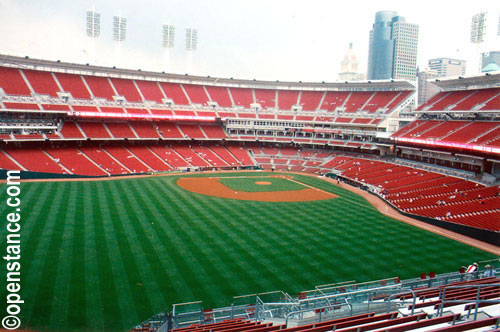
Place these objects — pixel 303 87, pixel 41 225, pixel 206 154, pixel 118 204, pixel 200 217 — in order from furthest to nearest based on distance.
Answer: pixel 303 87
pixel 206 154
pixel 118 204
pixel 200 217
pixel 41 225

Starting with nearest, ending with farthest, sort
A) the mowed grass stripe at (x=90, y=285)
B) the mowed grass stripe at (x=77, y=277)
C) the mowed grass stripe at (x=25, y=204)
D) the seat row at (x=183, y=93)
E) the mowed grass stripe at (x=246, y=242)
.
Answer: the mowed grass stripe at (x=90, y=285), the mowed grass stripe at (x=77, y=277), the mowed grass stripe at (x=246, y=242), the mowed grass stripe at (x=25, y=204), the seat row at (x=183, y=93)

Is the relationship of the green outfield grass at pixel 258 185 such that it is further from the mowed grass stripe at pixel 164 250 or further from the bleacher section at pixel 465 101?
the bleacher section at pixel 465 101

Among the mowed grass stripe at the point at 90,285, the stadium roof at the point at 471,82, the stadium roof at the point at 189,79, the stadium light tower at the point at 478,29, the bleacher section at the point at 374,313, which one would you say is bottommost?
the mowed grass stripe at the point at 90,285

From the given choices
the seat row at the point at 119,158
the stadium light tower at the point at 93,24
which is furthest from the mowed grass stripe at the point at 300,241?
the stadium light tower at the point at 93,24

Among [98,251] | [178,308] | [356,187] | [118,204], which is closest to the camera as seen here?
[178,308]

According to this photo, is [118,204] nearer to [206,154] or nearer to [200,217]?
[200,217]

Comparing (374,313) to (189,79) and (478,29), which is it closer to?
(478,29)

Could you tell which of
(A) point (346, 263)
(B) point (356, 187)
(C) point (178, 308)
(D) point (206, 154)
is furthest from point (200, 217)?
(D) point (206, 154)
